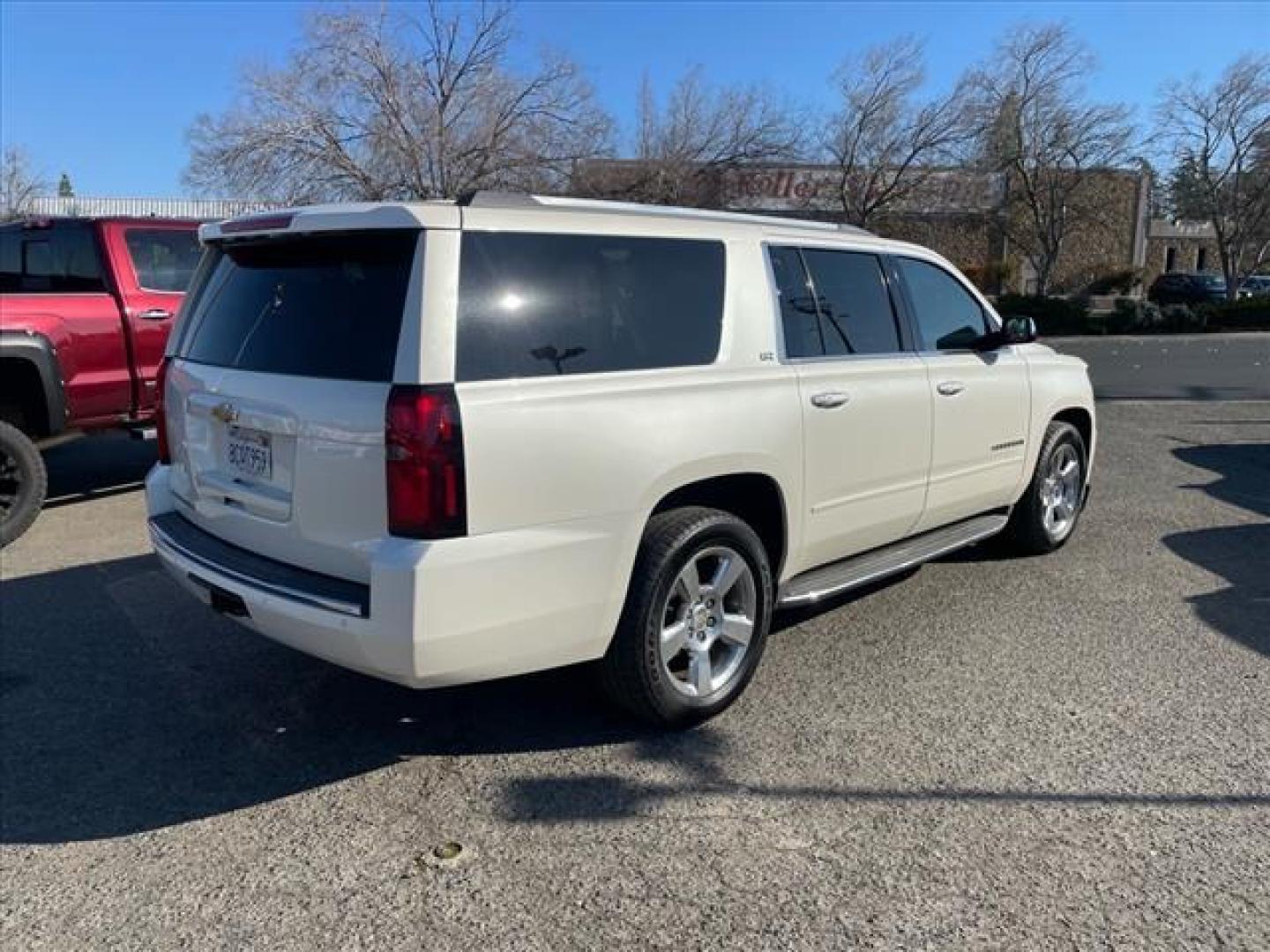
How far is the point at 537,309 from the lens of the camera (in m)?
3.17

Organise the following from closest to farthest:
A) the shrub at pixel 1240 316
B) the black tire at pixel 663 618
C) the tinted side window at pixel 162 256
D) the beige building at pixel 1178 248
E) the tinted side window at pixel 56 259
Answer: the black tire at pixel 663 618 < the tinted side window at pixel 56 259 < the tinted side window at pixel 162 256 < the shrub at pixel 1240 316 < the beige building at pixel 1178 248

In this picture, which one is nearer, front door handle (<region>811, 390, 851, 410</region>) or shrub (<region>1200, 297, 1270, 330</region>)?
front door handle (<region>811, 390, 851, 410</region>)

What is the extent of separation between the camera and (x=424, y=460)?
2834 millimetres

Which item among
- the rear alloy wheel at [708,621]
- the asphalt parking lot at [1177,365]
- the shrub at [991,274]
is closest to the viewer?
the rear alloy wheel at [708,621]

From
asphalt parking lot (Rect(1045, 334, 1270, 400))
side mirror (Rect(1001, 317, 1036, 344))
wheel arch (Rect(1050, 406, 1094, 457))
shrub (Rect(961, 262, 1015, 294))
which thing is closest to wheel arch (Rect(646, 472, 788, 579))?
side mirror (Rect(1001, 317, 1036, 344))

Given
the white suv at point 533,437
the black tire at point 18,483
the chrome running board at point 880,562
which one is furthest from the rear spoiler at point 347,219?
the black tire at point 18,483

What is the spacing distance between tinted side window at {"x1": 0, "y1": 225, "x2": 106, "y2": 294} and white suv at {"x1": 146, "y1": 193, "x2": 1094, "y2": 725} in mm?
3905

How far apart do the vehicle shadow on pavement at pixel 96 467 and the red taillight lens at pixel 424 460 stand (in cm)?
596

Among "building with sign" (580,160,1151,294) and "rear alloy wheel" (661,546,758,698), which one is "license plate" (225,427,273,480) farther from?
"building with sign" (580,160,1151,294)

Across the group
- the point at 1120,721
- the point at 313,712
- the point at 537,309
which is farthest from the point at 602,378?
the point at 1120,721

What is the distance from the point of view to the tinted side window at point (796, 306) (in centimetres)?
403

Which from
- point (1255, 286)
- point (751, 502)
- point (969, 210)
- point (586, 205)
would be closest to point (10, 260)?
point (586, 205)

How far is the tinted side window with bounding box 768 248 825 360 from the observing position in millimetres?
4031

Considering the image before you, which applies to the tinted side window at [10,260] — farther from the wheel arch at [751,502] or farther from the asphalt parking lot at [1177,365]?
the asphalt parking lot at [1177,365]
